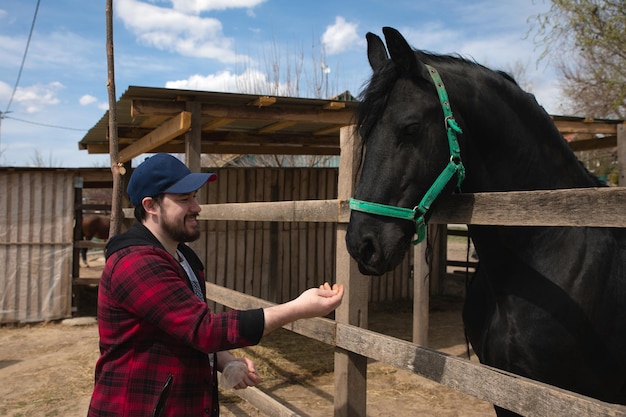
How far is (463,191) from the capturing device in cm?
227

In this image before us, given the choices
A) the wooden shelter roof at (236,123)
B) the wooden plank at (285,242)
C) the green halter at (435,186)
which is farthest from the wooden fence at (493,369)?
the wooden plank at (285,242)

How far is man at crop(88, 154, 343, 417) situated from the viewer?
162cm

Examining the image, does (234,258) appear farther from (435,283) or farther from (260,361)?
(435,283)

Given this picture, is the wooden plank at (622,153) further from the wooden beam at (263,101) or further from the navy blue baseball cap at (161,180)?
the navy blue baseball cap at (161,180)

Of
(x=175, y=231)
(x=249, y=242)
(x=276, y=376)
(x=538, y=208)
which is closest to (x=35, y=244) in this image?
(x=249, y=242)

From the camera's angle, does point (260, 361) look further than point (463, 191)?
Yes

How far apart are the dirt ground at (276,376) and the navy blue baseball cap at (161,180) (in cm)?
327

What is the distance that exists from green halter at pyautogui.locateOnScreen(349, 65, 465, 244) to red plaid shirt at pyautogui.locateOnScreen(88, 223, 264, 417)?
0.56 metres

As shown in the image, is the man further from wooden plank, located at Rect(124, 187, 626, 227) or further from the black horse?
wooden plank, located at Rect(124, 187, 626, 227)

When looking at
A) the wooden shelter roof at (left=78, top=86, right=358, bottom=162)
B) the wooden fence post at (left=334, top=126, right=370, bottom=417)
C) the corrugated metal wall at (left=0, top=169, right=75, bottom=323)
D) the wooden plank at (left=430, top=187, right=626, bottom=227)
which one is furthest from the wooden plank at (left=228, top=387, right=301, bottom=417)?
the corrugated metal wall at (left=0, top=169, right=75, bottom=323)

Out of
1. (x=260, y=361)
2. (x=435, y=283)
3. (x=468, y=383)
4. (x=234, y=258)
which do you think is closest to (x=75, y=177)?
(x=234, y=258)

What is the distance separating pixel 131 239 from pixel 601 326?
1.84m

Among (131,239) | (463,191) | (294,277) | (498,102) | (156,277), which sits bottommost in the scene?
(294,277)

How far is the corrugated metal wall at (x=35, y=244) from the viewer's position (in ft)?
28.1
